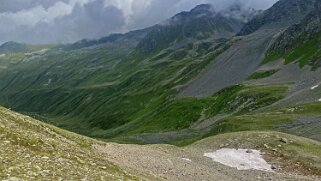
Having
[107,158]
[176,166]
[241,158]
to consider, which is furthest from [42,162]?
[241,158]

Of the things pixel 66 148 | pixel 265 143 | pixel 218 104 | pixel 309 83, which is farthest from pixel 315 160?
pixel 218 104

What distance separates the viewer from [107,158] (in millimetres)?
40219

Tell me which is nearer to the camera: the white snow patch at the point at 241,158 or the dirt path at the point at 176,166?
the dirt path at the point at 176,166

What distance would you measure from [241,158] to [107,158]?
76.0 feet

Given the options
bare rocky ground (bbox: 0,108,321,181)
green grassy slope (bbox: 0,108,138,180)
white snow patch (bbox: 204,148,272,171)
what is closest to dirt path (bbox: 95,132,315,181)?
bare rocky ground (bbox: 0,108,321,181)

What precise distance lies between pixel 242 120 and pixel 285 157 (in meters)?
60.9

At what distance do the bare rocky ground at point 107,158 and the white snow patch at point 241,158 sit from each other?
1381 mm

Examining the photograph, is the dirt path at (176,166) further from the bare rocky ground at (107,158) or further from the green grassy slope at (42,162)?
the green grassy slope at (42,162)

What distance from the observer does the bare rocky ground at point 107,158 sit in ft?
86.8

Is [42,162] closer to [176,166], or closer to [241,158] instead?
[176,166]

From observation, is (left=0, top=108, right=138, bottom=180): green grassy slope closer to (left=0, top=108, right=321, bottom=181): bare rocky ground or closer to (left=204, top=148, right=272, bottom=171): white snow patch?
(left=0, top=108, right=321, bottom=181): bare rocky ground

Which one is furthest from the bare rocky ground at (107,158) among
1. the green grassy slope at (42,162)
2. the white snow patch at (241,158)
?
the white snow patch at (241,158)

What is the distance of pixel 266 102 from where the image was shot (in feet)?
546

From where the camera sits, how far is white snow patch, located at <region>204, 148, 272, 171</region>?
5418 cm
